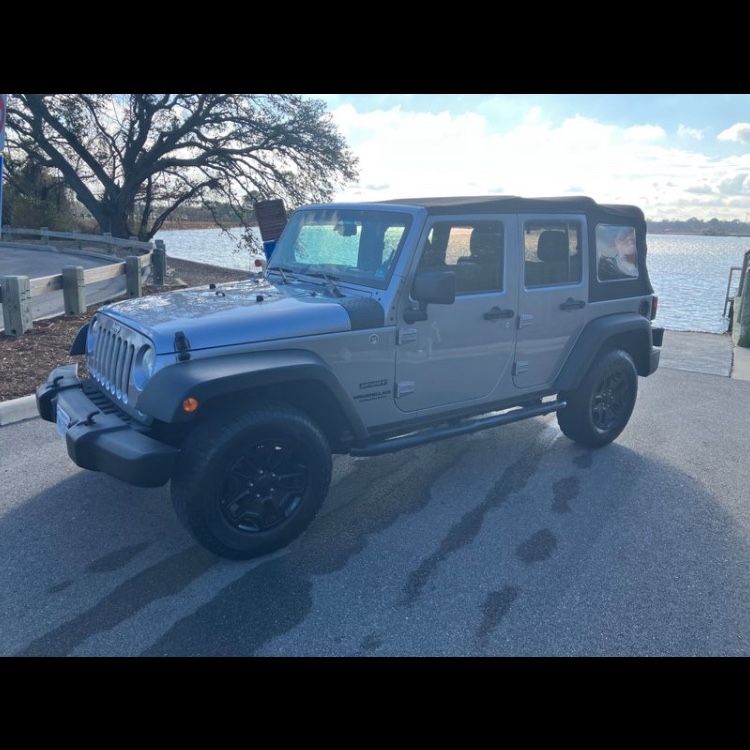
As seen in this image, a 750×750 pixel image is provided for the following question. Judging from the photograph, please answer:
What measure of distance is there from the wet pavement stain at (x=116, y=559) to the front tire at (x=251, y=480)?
0.46 metres

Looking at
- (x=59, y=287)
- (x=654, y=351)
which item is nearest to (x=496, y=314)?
(x=654, y=351)

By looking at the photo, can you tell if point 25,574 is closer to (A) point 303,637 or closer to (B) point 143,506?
(B) point 143,506

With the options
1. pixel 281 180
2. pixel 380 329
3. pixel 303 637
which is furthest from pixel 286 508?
pixel 281 180

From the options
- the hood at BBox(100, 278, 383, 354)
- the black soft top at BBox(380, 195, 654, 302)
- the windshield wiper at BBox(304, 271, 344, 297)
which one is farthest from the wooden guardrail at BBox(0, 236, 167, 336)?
the black soft top at BBox(380, 195, 654, 302)

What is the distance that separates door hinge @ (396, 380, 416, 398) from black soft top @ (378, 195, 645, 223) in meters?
1.09

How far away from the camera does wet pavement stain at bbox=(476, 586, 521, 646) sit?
289cm

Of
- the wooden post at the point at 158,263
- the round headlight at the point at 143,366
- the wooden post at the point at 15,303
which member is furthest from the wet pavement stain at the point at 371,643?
the wooden post at the point at 158,263

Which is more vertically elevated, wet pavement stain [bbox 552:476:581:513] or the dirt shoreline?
the dirt shoreline

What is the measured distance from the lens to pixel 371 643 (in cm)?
279

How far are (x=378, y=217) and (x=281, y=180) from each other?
19489mm

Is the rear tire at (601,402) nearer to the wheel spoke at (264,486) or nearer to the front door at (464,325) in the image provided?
the front door at (464,325)

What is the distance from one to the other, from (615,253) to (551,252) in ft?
2.78

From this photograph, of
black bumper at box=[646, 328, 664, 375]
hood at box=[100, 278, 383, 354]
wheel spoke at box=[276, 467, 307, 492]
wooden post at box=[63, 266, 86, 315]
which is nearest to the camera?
hood at box=[100, 278, 383, 354]

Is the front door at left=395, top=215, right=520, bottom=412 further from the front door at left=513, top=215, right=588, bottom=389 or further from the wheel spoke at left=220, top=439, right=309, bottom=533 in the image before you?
the wheel spoke at left=220, top=439, right=309, bottom=533
